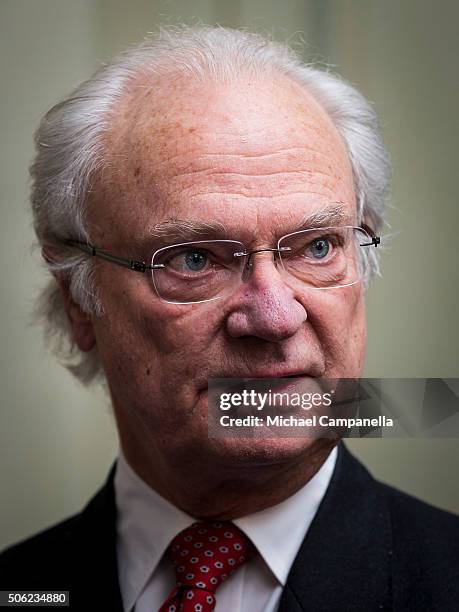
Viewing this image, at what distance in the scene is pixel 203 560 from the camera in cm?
166

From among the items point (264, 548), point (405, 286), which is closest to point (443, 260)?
point (405, 286)

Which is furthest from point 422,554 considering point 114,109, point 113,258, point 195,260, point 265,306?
point 114,109

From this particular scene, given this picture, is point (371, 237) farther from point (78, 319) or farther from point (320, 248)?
point (78, 319)

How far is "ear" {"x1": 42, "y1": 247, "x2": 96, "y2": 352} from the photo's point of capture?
1.94 meters

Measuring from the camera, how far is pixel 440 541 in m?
1.72

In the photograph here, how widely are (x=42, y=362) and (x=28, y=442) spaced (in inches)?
11.3

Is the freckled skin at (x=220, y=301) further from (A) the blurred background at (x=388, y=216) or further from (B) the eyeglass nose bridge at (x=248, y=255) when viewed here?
(A) the blurred background at (x=388, y=216)

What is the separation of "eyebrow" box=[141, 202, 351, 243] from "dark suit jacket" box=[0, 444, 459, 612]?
0.54 meters

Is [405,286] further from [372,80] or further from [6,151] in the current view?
[6,151]

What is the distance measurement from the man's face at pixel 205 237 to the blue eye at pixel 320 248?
0.07 m

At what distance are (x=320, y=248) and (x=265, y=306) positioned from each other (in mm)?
244

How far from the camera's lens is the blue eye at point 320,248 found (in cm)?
167

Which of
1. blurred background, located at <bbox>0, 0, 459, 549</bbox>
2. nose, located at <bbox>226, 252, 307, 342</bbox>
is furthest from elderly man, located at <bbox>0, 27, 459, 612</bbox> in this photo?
blurred background, located at <bbox>0, 0, 459, 549</bbox>

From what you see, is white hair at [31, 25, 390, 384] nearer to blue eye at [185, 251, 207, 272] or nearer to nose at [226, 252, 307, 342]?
blue eye at [185, 251, 207, 272]
